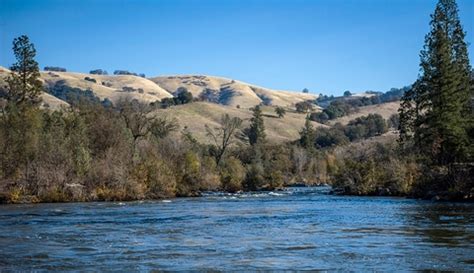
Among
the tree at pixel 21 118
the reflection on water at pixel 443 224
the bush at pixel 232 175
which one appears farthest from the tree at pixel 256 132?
the reflection on water at pixel 443 224

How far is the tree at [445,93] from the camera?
234 feet

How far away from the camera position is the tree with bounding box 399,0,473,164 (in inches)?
2805

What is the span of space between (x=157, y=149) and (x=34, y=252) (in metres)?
64.5

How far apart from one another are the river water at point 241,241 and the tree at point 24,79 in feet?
148

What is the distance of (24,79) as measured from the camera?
287ft

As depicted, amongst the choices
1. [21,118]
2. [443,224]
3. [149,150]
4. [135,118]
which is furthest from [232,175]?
[443,224]

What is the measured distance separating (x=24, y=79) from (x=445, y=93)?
2245 inches

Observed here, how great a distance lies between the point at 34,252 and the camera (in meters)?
25.7

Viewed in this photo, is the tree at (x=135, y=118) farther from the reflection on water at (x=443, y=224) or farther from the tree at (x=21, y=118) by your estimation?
the reflection on water at (x=443, y=224)

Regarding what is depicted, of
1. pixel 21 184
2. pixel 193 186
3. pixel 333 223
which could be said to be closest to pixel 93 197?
pixel 21 184

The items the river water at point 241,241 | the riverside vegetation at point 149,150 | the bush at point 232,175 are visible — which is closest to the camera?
the river water at point 241,241

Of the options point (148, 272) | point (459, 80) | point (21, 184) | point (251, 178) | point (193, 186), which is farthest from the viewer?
point (251, 178)

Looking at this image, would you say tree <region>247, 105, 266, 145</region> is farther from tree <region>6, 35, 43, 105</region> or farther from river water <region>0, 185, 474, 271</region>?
river water <region>0, 185, 474, 271</region>

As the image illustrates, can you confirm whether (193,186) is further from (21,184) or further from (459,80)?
(459,80)
